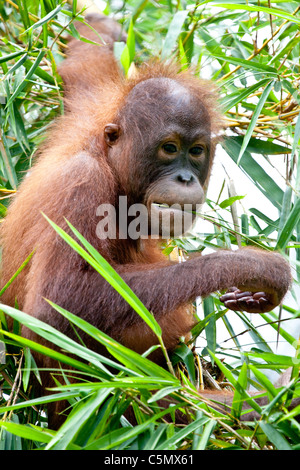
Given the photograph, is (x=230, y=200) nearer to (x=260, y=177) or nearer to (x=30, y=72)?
(x=260, y=177)

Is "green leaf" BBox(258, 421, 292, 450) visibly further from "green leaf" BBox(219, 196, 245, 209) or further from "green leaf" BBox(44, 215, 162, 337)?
"green leaf" BBox(219, 196, 245, 209)

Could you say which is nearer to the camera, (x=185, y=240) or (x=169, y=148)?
(x=169, y=148)

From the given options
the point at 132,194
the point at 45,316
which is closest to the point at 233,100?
the point at 132,194

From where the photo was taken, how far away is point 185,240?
3.86m

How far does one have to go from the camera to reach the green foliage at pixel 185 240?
7.40 ft

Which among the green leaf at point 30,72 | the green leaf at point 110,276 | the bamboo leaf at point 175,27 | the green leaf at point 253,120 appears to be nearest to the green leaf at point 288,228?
the green leaf at point 253,120

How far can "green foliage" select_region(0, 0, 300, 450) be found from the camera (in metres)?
2.26

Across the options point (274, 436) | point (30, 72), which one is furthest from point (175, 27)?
point (274, 436)

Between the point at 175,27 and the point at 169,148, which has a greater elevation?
the point at 175,27

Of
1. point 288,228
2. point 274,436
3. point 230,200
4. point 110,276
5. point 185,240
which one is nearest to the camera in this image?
point 274,436

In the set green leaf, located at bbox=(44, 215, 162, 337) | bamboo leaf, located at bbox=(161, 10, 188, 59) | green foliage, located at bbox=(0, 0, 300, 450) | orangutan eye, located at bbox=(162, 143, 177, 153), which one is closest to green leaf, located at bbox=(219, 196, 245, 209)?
green foliage, located at bbox=(0, 0, 300, 450)

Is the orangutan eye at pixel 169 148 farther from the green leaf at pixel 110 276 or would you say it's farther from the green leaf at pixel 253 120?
the green leaf at pixel 110 276
